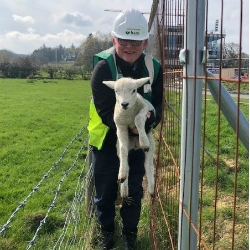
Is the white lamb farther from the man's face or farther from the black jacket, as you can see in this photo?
the man's face

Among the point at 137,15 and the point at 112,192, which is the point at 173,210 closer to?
the point at 112,192

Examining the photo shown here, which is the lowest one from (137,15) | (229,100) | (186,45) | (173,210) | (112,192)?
(173,210)

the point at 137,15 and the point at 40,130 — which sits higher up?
the point at 137,15

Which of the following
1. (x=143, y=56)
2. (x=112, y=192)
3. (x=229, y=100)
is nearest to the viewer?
(x=229, y=100)

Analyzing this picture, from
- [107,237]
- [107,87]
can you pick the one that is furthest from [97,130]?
[107,237]

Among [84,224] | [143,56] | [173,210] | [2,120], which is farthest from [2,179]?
[2,120]

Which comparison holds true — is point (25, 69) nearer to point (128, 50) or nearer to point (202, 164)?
point (128, 50)

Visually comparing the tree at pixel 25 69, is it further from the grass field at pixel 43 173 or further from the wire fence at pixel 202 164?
the wire fence at pixel 202 164

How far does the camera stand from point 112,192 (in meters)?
3.02

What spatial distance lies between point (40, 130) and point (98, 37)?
1353 inches

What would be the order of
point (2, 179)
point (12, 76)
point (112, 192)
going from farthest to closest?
point (12, 76) < point (2, 179) < point (112, 192)

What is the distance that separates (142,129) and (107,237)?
1529mm

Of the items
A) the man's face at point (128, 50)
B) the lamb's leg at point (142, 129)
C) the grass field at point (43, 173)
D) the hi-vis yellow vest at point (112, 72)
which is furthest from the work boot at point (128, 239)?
the man's face at point (128, 50)

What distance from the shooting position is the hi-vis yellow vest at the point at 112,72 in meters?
2.58
